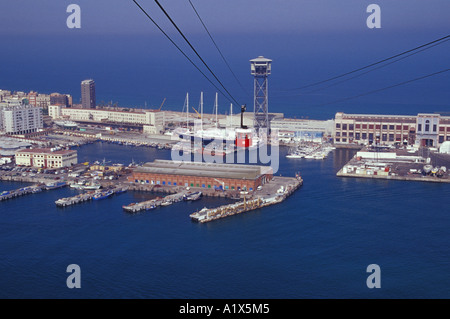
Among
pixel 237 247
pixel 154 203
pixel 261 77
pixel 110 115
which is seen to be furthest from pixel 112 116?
pixel 237 247

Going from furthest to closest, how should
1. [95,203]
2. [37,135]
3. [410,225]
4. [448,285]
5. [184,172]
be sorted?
[37,135]
[184,172]
[95,203]
[410,225]
[448,285]

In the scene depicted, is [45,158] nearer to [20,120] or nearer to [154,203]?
[154,203]

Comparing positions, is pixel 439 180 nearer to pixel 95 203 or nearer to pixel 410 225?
pixel 410 225

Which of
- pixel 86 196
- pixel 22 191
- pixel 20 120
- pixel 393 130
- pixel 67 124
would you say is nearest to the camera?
pixel 86 196

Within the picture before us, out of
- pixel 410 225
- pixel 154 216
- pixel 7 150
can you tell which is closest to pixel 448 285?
pixel 410 225

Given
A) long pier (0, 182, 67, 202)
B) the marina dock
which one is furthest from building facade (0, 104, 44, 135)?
the marina dock

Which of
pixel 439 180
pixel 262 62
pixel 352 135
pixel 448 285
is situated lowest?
pixel 448 285

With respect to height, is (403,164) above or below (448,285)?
above
